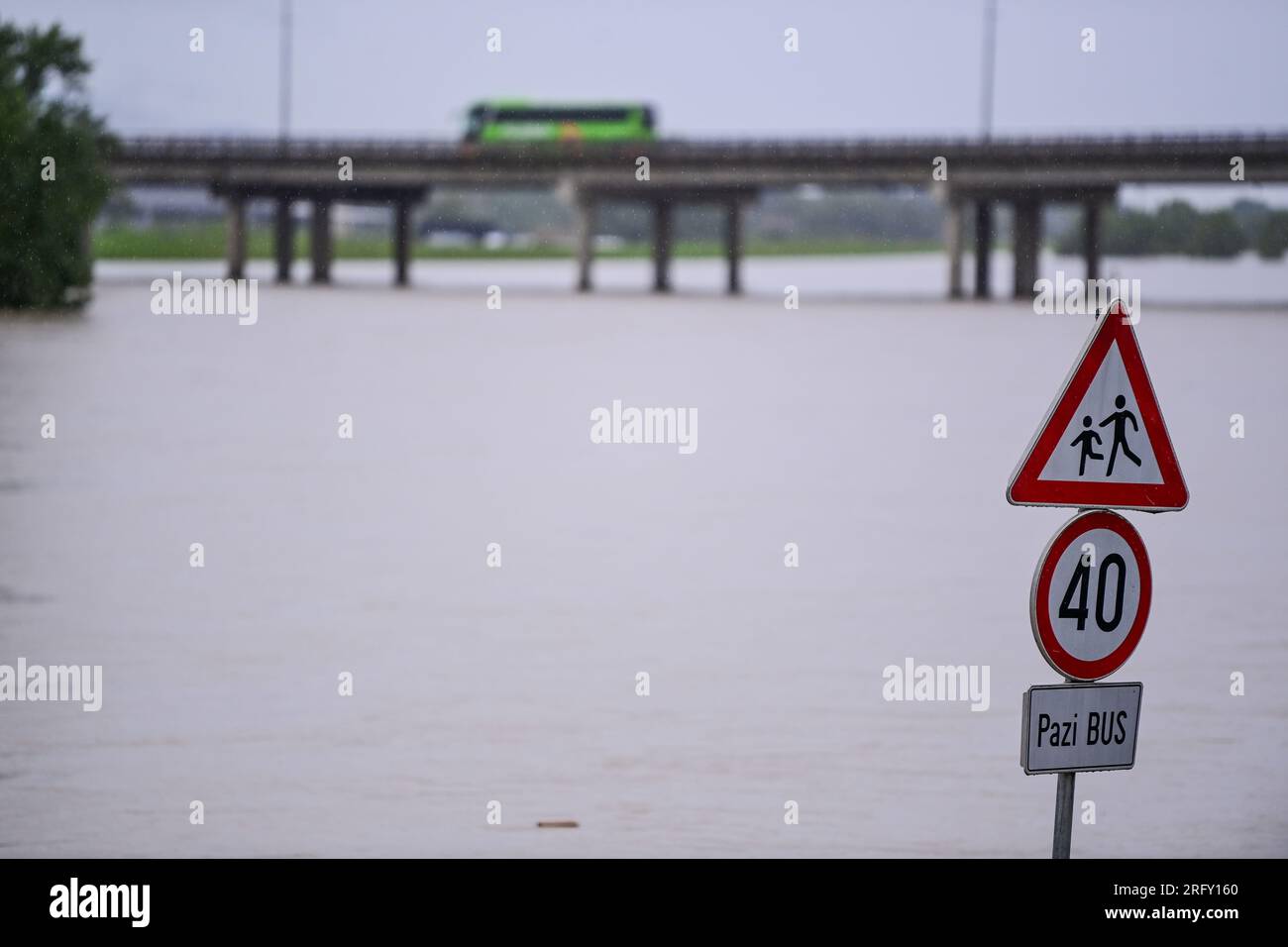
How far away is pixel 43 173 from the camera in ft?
233

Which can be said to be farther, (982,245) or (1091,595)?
(982,245)

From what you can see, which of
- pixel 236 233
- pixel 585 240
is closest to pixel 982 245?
pixel 585 240

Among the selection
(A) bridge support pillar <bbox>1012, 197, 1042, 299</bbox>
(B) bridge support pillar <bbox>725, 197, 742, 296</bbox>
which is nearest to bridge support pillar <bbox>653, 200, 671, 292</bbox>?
(B) bridge support pillar <bbox>725, 197, 742, 296</bbox>

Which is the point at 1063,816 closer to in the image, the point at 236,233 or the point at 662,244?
the point at 662,244

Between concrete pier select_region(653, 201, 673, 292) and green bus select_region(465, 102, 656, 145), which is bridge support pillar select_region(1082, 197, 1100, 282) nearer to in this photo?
concrete pier select_region(653, 201, 673, 292)

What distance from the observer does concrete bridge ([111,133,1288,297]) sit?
96.6 m

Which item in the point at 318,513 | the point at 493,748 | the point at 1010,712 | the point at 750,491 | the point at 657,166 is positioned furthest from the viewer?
the point at 657,166

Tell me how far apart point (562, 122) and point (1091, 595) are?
11462cm

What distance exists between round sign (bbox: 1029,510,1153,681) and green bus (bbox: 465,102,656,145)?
372 feet
